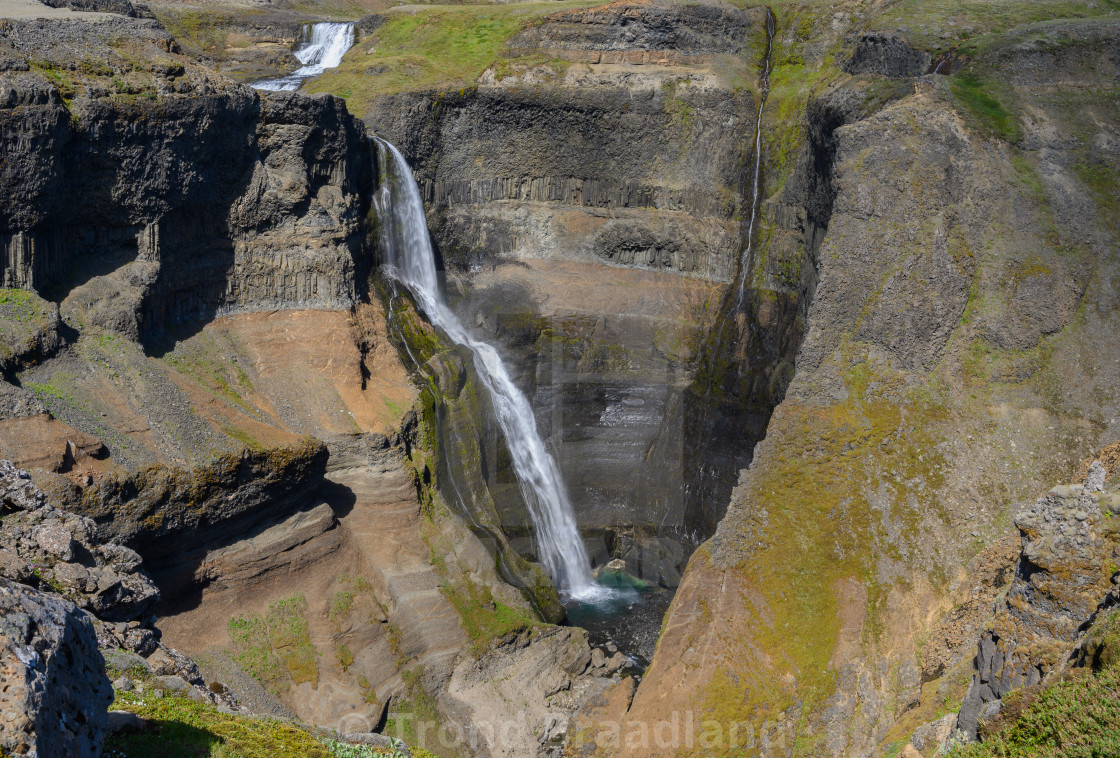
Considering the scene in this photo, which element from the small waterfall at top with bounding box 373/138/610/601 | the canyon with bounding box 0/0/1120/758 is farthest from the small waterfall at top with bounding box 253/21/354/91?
the small waterfall at top with bounding box 373/138/610/601

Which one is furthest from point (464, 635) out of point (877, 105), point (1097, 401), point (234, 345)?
point (877, 105)

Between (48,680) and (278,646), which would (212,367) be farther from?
(48,680)

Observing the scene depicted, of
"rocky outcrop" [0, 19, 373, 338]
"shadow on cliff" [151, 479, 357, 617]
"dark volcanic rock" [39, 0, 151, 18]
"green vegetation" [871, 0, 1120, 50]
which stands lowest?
"shadow on cliff" [151, 479, 357, 617]

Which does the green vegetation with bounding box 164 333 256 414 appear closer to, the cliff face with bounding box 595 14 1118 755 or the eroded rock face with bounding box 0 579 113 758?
the cliff face with bounding box 595 14 1118 755

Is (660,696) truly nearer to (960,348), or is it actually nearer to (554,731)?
(554,731)

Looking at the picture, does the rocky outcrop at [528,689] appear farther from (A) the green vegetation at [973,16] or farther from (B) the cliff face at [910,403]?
(A) the green vegetation at [973,16]

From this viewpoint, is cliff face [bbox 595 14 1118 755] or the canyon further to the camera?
cliff face [bbox 595 14 1118 755]

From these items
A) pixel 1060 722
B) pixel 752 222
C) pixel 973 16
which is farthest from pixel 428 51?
pixel 1060 722
